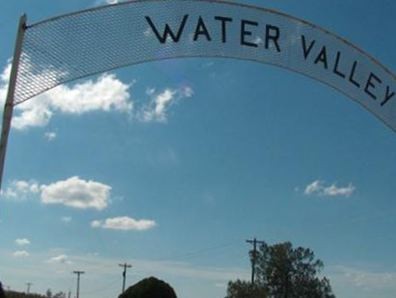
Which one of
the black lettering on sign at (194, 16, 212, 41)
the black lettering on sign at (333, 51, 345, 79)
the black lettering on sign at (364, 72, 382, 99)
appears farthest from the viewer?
the black lettering on sign at (364, 72, 382, 99)

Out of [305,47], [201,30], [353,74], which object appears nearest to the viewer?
[201,30]

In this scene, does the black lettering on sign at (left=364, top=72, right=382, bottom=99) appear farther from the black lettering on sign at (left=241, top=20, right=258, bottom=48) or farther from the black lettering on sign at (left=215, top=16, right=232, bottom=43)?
the black lettering on sign at (left=215, top=16, right=232, bottom=43)

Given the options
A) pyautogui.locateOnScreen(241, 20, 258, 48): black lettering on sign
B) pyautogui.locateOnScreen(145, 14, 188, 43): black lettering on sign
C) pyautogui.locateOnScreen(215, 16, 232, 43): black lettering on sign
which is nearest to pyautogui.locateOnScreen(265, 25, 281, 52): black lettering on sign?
pyautogui.locateOnScreen(241, 20, 258, 48): black lettering on sign

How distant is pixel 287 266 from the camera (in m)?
86.0

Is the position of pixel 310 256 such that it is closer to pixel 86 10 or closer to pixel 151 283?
pixel 151 283

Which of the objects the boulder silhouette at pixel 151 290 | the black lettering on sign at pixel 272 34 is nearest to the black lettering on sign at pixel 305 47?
the black lettering on sign at pixel 272 34

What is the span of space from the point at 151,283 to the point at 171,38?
1964 cm

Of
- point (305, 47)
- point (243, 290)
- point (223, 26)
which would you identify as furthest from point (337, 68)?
point (243, 290)

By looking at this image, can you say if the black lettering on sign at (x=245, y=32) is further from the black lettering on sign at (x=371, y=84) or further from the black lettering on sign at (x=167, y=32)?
the black lettering on sign at (x=371, y=84)

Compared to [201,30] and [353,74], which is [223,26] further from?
[353,74]

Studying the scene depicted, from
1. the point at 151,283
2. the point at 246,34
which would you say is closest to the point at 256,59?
the point at 246,34

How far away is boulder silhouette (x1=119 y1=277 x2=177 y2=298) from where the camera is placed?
3002 cm

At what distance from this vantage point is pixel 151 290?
98.7 ft

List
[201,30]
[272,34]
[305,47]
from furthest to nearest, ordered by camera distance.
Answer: [305,47] → [272,34] → [201,30]
